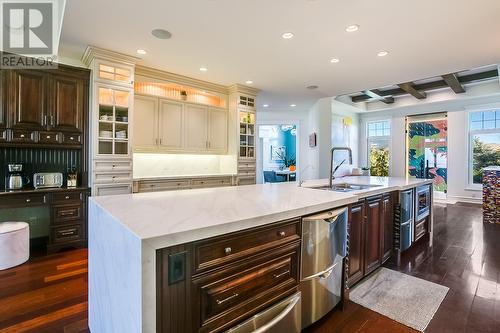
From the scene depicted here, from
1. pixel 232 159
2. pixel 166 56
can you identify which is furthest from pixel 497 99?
pixel 166 56

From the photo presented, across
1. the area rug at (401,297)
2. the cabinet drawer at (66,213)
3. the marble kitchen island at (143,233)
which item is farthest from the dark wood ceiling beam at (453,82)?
the cabinet drawer at (66,213)

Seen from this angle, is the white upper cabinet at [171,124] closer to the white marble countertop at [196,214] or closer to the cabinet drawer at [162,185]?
the cabinet drawer at [162,185]

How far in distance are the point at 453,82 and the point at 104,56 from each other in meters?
6.86

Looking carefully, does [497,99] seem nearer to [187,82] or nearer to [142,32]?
[187,82]

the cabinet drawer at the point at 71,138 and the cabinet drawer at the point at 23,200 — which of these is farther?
the cabinet drawer at the point at 71,138

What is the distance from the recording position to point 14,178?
305cm

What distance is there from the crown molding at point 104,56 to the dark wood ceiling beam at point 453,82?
590 cm

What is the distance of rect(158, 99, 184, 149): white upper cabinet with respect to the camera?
13.7 feet

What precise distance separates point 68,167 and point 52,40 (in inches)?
66.2

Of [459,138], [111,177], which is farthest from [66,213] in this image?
[459,138]

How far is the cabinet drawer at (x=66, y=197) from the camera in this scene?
312 centimetres

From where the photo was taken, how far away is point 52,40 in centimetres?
311

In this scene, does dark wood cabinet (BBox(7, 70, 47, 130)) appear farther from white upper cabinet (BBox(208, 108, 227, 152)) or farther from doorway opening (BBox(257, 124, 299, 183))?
doorway opening (BBox(257, 124, 299, 183))

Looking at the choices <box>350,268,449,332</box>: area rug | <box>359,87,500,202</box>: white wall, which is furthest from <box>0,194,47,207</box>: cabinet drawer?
<box>359,87,500,202</box>: white wall
